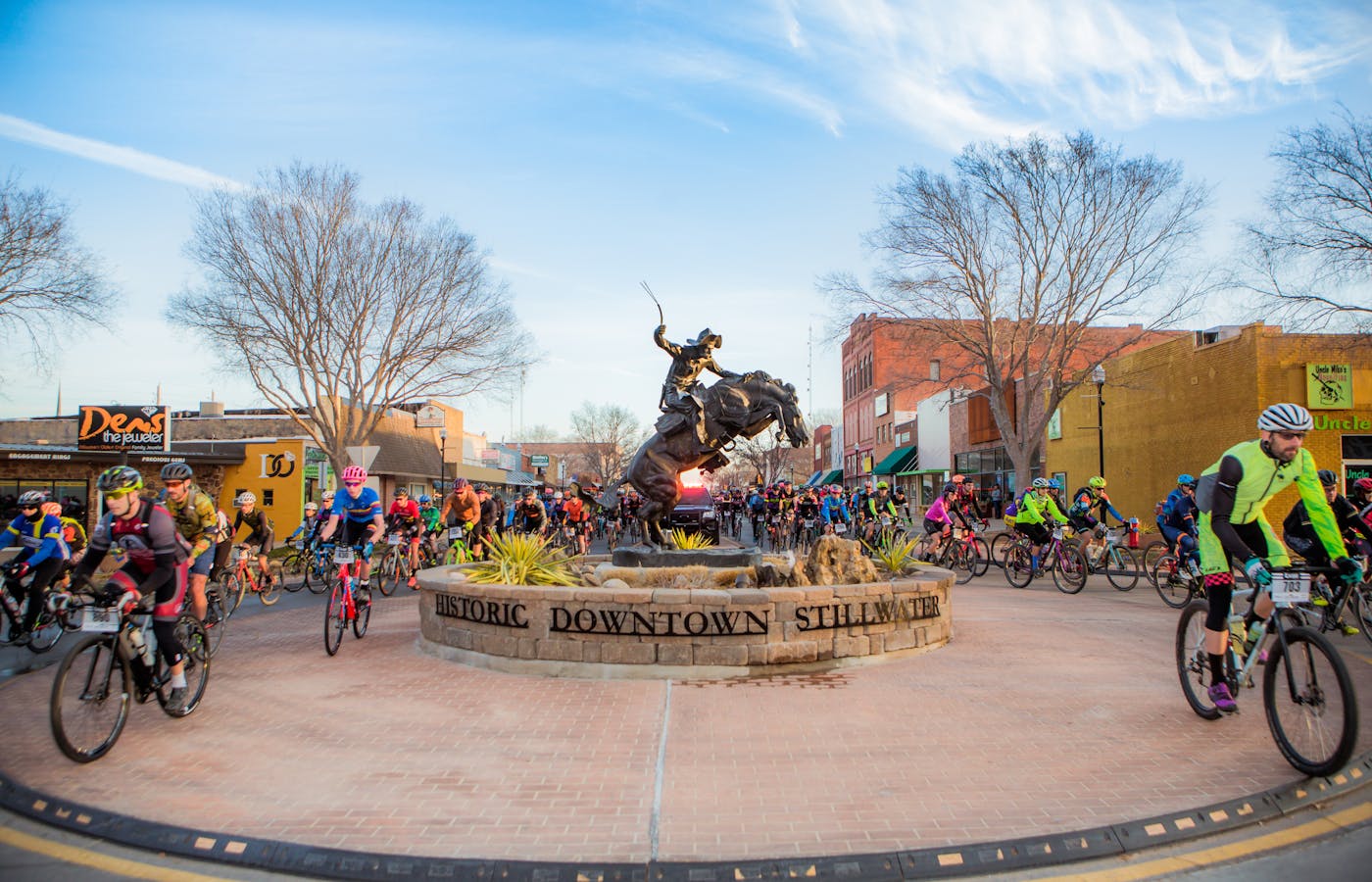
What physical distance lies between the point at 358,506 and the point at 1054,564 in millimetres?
10763

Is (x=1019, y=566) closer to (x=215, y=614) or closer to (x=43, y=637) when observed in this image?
(x=215, y=614)

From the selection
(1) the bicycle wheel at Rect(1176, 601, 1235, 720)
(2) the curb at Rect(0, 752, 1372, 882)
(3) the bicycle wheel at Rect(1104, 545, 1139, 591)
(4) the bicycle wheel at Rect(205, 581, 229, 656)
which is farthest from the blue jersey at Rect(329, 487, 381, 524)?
(3) the bicycle wheel at Rect(1104, 545, 1139, 591)

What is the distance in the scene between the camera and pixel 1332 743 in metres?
4.62

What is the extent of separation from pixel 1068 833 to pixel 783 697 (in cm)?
285

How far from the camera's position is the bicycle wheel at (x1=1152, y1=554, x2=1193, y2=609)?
40.4ft

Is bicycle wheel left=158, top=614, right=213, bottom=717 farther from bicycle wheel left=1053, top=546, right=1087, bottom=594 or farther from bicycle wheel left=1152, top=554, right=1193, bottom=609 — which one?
bicycle wheel left=1053, top=546, right=1087, bottom=594

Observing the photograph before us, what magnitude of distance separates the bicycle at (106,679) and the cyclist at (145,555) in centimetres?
9

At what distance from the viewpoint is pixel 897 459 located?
5388 cm

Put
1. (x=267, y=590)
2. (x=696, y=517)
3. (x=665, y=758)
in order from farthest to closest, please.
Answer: (x=696, y=517) → (x=267, y=590) → (x=665, y=758)

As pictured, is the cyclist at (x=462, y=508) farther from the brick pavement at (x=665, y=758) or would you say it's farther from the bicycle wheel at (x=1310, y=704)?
the bicycle wheel at (x=1310, y=704)

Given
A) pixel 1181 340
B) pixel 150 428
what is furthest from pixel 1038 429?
pixel 150 428

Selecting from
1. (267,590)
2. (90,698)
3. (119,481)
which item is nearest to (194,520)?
(119,481)

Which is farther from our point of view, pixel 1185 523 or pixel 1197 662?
pixel 1185 523

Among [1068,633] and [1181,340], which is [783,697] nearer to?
[1068,633]
